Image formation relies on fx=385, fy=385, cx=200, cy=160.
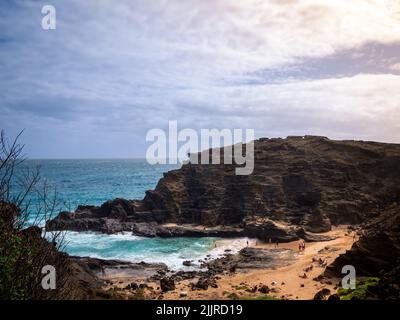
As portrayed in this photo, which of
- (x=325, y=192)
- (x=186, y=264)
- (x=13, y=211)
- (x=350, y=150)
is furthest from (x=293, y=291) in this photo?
(x=350, y=150)

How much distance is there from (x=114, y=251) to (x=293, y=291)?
93.0 ft

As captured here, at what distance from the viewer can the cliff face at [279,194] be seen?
62656mm

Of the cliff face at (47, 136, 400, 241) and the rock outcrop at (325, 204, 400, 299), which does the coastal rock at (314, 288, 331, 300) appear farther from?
the cliff face at (47, 136, 400, 241)

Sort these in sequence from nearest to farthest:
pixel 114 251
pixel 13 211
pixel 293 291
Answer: pixel 13 211 → pixel 293 291 → pixel 114 251

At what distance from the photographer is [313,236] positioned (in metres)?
54.8

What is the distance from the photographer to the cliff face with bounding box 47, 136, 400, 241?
2467 inches

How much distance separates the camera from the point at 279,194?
68875 millimetres

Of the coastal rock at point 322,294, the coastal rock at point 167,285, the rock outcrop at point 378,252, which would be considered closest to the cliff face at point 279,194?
the coastal rock at point 167,285

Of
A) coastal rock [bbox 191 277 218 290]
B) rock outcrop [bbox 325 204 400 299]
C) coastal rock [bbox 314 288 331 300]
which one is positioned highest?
rock outcrop [bbox 325 204 400 299]

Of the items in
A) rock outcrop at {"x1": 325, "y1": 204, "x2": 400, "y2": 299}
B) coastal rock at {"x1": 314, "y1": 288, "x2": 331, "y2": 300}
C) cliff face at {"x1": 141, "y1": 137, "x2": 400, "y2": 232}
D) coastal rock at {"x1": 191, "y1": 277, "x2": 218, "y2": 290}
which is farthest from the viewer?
cliff face at {"x1": 141, "y1": 137, "x2": 400, "y2": 232}

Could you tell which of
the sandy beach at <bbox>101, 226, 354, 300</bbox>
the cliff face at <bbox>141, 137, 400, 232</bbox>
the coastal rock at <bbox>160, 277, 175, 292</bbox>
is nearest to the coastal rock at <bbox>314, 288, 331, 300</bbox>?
the sandy beach at <bbox>101, 226, 354, 300</bbox>

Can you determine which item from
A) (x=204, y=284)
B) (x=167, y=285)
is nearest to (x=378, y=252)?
(x=204, y=284)

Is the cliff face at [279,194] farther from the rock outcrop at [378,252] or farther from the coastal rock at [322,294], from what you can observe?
the coastal rock at [322,294]
